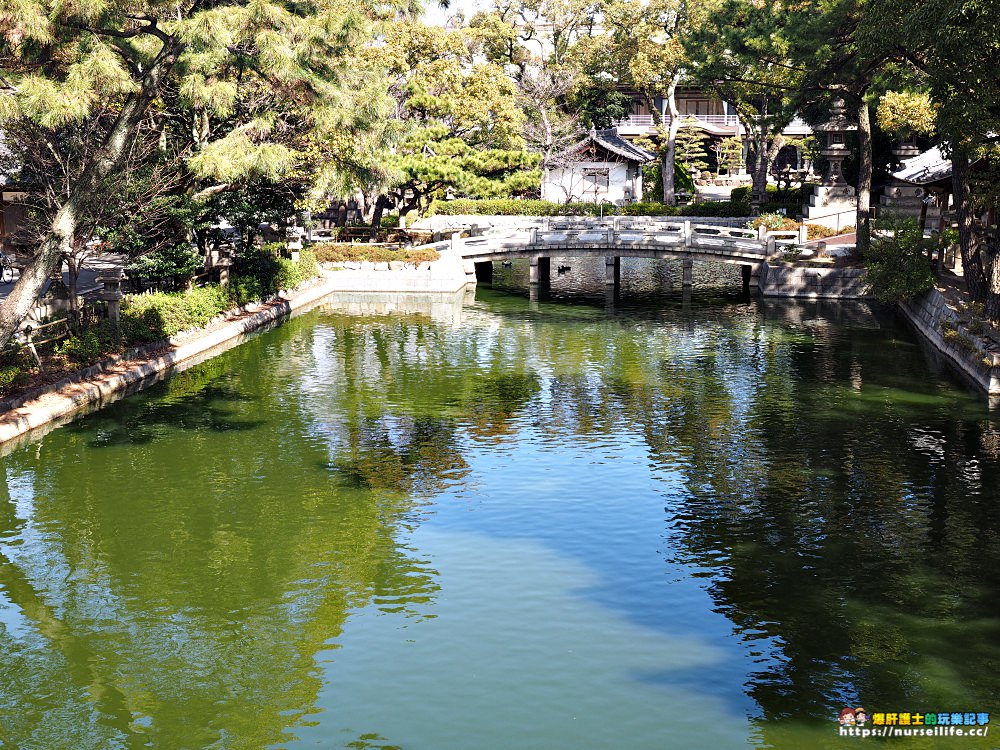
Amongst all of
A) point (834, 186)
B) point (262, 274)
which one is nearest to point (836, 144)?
point (834, 186)

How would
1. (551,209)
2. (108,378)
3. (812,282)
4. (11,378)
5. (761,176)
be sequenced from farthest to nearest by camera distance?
(551,209) → (761,176) → (812,282) → (108,378) → (11,378)

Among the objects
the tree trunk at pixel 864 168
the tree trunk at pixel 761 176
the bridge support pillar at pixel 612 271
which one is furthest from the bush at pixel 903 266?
the tree trunk at pixel 761 176

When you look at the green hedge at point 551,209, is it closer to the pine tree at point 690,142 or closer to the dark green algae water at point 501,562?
the pine tree at point 690,142

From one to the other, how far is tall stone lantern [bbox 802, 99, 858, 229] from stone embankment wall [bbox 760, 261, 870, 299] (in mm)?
14424

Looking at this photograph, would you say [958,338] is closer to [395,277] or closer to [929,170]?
[929,170]

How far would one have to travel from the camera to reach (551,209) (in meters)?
75.9

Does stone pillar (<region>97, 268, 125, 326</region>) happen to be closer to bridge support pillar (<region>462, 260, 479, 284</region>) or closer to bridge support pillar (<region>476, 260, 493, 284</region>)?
bridge support pillar (<region>462, 260, 479, 284</region>)

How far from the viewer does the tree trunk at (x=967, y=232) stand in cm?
3769

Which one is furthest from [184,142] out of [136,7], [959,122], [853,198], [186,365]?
[853,198]

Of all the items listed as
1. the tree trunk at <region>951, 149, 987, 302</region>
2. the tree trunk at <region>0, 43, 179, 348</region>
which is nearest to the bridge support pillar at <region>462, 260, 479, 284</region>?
the tree trunk at <region>951, 149, 987, 302</region>

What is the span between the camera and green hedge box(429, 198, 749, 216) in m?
73.8

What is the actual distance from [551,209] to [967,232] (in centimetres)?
3997

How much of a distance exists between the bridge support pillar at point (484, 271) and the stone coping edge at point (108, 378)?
690 inches

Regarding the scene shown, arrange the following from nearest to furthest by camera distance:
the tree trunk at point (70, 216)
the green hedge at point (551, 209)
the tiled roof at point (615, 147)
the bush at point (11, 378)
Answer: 1. the tree trunk at point (70, 216)
2. the bush at point (11, 378)
3. the green hedge at point (551, 209)
4. the tiled roof at point (615, 147)
